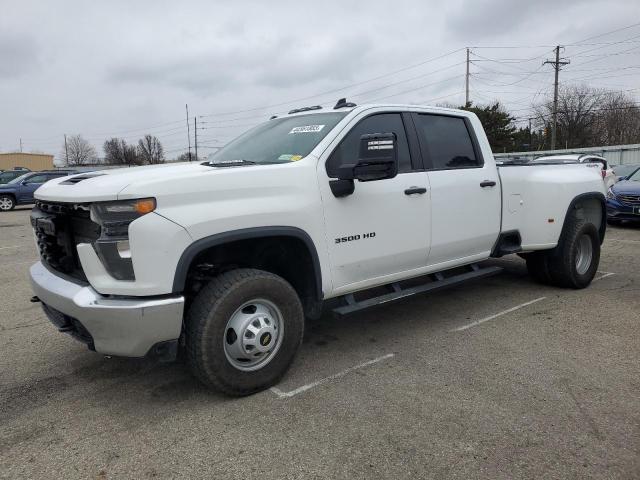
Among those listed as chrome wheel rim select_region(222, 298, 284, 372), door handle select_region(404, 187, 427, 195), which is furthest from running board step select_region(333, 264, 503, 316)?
door handle select_region(404, 187, 427, 195)

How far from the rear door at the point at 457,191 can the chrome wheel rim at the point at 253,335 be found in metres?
1.71

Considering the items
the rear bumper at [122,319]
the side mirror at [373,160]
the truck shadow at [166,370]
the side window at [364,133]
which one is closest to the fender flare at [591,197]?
the truck shadow at [166,370]

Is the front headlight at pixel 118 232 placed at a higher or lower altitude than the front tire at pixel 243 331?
higher

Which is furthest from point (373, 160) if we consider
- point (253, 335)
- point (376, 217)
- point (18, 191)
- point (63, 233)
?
point (18, 191)

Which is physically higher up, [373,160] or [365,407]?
[373,160]

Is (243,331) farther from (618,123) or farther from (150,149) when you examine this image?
(150,149)

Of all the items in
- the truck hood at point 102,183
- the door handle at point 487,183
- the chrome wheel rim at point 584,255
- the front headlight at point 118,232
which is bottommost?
the chrome wheel rim at point 584,255

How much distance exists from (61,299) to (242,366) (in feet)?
3.89

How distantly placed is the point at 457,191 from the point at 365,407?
7.33ft

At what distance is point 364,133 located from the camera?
410 cm

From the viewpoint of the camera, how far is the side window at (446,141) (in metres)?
4.61

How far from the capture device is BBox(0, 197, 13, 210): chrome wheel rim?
67.8ft

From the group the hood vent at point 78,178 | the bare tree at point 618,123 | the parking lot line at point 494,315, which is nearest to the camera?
the hood vent at point 78,178

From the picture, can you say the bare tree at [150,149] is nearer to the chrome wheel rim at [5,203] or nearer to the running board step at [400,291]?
the chrome wheel rim at [5,203]
